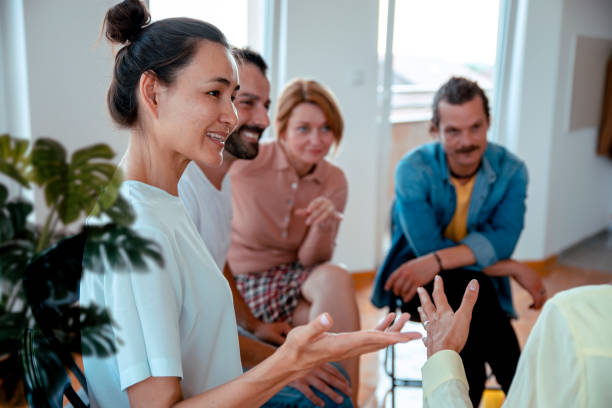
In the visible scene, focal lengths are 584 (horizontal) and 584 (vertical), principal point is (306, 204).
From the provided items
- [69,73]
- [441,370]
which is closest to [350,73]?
[69,73]

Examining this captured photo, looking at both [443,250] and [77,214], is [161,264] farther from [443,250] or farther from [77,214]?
[443,250]

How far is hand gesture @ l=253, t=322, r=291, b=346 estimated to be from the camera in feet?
5.34

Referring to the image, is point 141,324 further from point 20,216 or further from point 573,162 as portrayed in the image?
point 573,162

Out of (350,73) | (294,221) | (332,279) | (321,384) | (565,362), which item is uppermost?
(350,73)

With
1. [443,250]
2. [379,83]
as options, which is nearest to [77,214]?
[443,250]

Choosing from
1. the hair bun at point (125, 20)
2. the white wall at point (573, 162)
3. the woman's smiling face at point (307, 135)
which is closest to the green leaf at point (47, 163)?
the hair bun at point (125, 20)

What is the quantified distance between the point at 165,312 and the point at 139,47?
1.30 ft

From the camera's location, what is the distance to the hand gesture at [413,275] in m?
1.77

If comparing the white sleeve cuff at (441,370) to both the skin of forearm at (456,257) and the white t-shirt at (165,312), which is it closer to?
the white t-shirt at (165,312)

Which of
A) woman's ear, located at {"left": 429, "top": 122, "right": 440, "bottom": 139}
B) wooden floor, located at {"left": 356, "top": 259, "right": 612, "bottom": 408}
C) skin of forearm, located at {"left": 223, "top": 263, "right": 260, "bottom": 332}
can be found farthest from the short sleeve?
woman's ear, located at {"left": 429, "top": 122, "right": 440, "bottom": 139}

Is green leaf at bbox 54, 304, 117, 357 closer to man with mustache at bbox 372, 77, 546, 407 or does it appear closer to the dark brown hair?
the dark brown hair

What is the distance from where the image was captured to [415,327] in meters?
2.51

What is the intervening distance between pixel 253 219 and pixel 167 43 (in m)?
1.14

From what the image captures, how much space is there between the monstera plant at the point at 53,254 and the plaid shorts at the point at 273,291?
1004 millimetres
